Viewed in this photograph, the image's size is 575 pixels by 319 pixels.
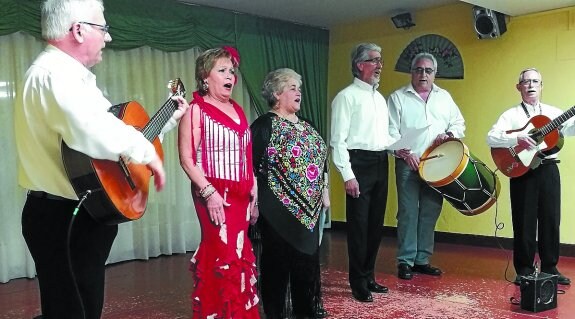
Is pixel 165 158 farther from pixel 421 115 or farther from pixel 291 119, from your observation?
pixel 291 119

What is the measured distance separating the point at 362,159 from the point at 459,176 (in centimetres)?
64

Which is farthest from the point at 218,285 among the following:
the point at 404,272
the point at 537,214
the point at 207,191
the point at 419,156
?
the point at 537,214

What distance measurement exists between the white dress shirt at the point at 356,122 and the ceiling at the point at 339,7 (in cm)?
172

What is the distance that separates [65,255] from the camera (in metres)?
1.56

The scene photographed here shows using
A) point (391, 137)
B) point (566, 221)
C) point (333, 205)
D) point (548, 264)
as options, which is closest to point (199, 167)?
point (391, 137)

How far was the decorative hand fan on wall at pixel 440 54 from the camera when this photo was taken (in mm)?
5531

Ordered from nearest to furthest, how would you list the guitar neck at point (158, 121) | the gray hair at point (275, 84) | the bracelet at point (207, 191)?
the guitar neck at point (158, 121) → the bracelet at point (207, 191) → the gray hair at point (275, 84)

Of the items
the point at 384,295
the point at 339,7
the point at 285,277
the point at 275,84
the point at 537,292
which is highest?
the point at 339,7

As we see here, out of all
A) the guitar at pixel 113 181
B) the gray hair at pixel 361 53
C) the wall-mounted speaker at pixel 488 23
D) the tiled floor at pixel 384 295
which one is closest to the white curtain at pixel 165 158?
the tiled floor at pixel 384 295

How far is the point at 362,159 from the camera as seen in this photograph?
349 centimetres

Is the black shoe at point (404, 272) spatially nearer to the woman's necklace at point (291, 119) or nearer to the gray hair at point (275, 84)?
the woman's necklace at point (291, 119)

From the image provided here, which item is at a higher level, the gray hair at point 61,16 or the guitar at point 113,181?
the gray hair at point 61,16

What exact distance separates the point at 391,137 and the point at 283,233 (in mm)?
1601

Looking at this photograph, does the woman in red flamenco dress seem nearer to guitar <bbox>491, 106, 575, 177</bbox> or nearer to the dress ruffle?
the dress ruffle
